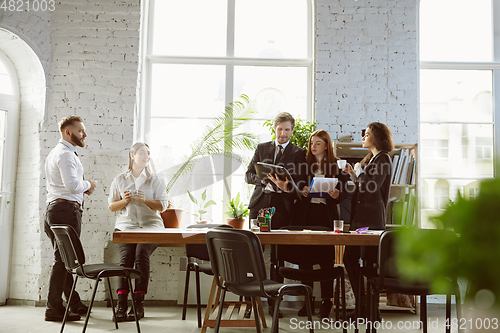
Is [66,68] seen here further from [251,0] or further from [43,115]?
[251,0]

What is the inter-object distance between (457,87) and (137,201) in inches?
141

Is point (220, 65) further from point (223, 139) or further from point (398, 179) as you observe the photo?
point (398, 179)

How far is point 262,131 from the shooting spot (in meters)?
4.64

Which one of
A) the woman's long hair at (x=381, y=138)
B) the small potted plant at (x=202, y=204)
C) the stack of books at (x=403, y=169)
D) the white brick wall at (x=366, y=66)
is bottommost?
the small potted plant at (x=202, y=204)

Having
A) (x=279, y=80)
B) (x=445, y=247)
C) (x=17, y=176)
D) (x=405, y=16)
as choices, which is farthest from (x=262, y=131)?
(x=445, y=247)

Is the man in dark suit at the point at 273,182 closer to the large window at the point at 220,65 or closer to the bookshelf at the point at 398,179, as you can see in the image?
the bookshelf at the point at 398,179

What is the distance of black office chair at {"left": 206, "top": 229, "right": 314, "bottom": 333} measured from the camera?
2.19 meters

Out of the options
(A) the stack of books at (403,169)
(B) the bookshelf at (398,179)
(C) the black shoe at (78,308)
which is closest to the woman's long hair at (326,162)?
(B) the bookshelf at (398,179)

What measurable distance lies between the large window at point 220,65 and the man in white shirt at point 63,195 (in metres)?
1.15

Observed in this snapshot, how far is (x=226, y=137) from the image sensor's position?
4.46 meters

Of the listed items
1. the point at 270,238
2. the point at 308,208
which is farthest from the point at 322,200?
the point at 270,238

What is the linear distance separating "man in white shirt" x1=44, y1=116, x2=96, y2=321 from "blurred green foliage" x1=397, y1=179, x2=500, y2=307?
341 centimetres

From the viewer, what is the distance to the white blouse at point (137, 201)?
367 centimetres

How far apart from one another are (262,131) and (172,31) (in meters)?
1.49
